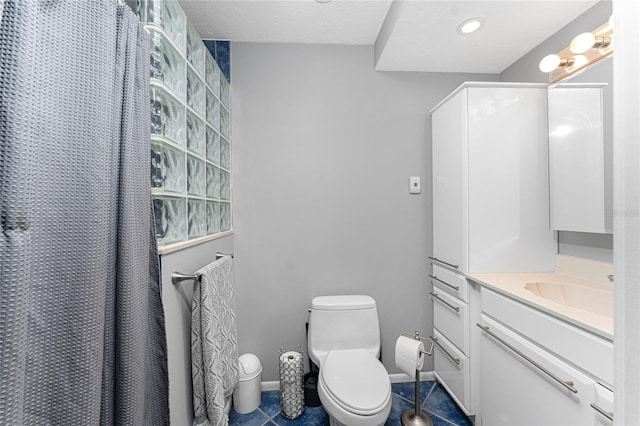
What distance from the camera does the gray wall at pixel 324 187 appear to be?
195 centimetres

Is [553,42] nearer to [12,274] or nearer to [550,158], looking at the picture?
[550,158]

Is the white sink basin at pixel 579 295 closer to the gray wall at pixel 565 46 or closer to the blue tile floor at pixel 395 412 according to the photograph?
the gray wall at pixel 565 46

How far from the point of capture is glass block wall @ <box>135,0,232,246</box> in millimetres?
1042

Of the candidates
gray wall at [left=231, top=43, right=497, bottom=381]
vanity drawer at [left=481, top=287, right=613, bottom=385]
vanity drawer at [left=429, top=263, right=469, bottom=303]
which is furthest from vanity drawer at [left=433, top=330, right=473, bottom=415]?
vanity drawer at [left=481, top=287, right=613, bottom=385]

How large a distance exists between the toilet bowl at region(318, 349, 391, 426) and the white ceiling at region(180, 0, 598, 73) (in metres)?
1.84

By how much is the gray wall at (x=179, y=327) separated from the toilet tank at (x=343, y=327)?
0.75 metres

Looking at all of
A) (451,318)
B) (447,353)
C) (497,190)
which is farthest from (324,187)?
(447,353)

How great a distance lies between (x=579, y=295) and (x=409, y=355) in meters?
0.86

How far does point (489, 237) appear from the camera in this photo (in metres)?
1.60

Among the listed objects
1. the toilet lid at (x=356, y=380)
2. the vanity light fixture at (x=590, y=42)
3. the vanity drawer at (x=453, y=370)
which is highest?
the vanity light fixture at (x=590, y=42)

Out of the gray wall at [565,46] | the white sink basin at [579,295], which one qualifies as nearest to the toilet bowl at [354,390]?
the white sink basin at [579,295]

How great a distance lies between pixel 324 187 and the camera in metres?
1.99

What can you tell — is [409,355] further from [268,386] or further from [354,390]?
[268,386]

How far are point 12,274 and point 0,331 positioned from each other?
0.09 metres
